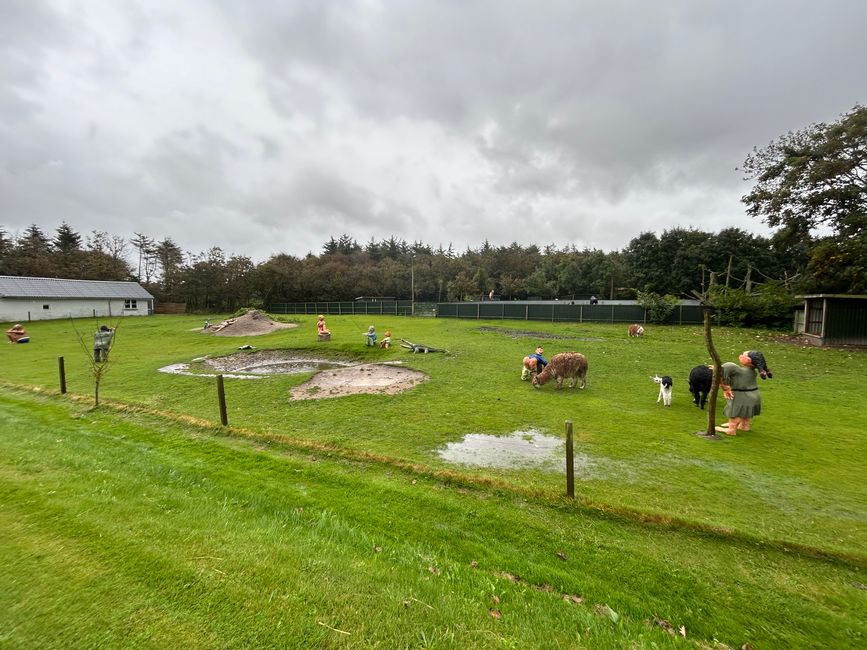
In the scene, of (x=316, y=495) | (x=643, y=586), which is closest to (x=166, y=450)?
(x=316, y=495)

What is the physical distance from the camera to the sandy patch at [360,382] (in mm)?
10945

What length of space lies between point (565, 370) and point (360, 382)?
642cm

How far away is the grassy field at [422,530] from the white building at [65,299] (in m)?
42.6

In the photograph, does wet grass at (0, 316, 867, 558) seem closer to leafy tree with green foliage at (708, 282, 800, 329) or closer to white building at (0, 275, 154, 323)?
leafy tree with green foliage at (708, 282, 800, 329)

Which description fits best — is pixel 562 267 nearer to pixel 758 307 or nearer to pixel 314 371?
pixel 758 307

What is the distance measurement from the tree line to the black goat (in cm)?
2013

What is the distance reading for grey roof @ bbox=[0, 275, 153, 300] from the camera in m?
38.2

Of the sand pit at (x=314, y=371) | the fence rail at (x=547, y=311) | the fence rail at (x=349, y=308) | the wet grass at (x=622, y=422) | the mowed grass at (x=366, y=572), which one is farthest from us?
the fence rail at (x=349, y=308)

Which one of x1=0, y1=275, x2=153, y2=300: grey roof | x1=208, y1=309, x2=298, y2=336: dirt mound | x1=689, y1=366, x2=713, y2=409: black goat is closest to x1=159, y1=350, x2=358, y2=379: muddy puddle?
x1=208, y1=309, x2=298, y2=336: dirt mound

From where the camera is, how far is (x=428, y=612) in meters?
2.67

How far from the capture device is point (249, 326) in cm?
2775

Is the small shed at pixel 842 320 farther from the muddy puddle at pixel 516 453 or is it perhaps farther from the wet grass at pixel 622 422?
the muddy puddle at pixel 516 453

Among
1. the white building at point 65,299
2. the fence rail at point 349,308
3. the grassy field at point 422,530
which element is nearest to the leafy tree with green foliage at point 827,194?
the grassy field at point 422,530

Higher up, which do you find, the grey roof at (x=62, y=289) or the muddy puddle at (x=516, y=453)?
the grey roof at (x=62, y=289)
